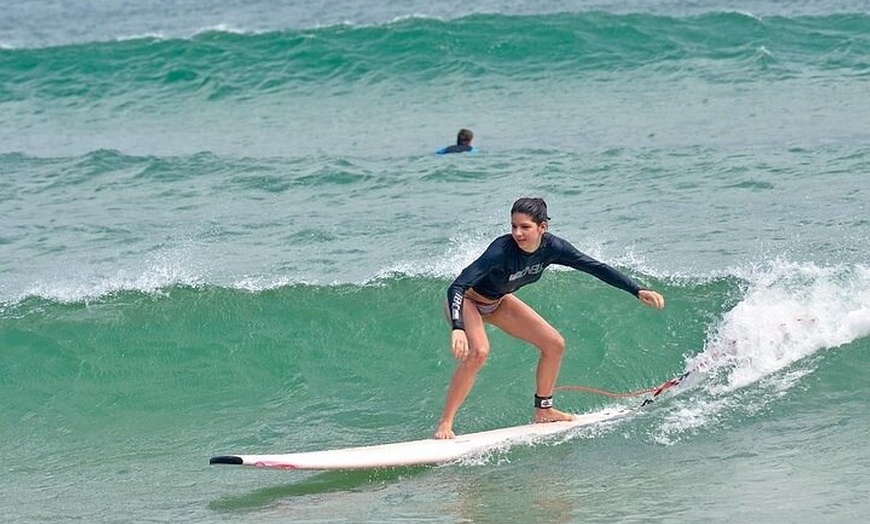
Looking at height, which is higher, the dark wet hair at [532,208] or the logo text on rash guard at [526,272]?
the dark wet hair at [532,208]

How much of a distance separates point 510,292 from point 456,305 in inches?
20.1

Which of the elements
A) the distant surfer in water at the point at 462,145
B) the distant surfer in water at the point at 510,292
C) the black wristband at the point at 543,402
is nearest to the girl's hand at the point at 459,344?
the distant surfer in water at the point at 510,292

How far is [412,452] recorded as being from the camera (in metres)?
8.01

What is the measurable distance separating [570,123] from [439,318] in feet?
24.8

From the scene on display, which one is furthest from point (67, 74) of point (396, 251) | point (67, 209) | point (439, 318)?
point (439, 318)

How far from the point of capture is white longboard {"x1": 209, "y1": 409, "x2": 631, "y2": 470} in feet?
25.2

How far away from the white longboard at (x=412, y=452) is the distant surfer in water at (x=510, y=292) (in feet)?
0.57

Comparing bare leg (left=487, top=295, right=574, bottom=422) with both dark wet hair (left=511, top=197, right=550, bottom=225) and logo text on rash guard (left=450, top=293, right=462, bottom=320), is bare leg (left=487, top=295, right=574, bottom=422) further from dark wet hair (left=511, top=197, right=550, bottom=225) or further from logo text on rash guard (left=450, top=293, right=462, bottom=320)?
dark wet hair (left=511, top=197, right=550, bottom=225)

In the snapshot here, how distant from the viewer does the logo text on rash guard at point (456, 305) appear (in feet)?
25.7

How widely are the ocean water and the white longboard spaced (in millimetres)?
91

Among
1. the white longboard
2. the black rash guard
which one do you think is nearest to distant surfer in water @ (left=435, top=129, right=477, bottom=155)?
the white longboard

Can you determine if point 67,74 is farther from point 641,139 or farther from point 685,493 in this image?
point 685,493

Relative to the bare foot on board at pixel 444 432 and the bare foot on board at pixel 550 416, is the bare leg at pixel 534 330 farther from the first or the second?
the bare foot on board at pixel 444 432

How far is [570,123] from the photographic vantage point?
1791cm
